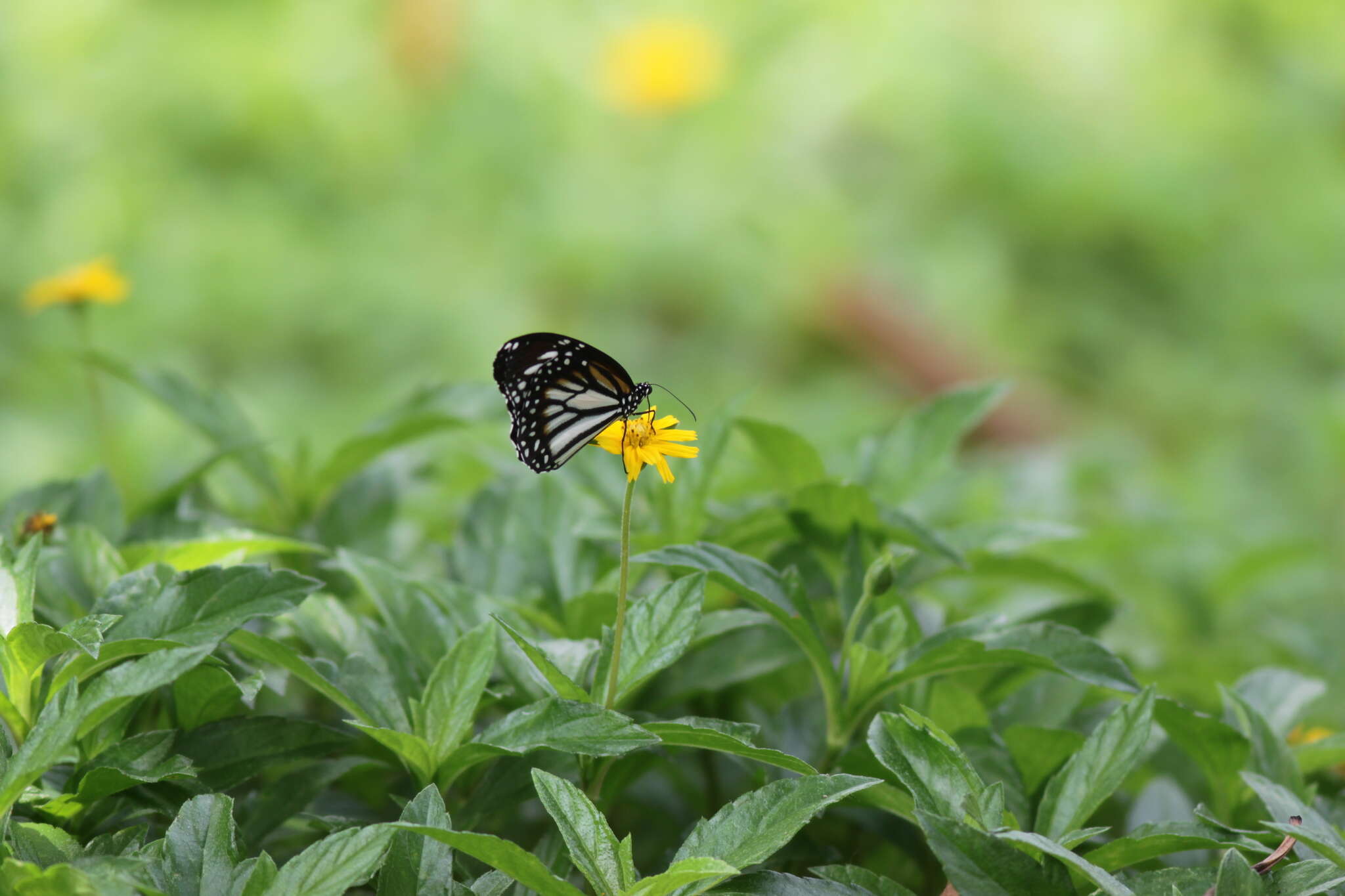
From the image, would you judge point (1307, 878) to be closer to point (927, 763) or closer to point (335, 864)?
point (927, 763)

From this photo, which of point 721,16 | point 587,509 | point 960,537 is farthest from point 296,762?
point 721,16

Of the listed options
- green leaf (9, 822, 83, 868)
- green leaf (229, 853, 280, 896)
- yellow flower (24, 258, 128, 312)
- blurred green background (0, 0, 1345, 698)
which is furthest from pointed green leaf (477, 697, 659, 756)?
blurred green background (0, 0, 1345, 698)

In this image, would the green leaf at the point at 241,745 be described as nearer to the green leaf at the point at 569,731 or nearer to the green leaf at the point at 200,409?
the green leaf at the point at 569,731

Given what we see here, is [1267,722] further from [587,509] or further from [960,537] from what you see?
[587,509]

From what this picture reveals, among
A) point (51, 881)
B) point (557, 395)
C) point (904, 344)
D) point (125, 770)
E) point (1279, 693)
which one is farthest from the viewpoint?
point (904, 344)

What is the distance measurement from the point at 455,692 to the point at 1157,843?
419 millimetres

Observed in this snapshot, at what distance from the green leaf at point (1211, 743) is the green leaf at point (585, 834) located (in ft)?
1.22

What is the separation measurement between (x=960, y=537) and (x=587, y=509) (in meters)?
0.34

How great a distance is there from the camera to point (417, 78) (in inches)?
158

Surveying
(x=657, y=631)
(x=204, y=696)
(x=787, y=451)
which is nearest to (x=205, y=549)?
(x=204, y=696)

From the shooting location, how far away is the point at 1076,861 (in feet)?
2.02

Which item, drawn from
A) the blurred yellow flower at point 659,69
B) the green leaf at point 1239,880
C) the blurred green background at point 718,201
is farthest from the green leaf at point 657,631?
the blurred yellow flower at point 659,69

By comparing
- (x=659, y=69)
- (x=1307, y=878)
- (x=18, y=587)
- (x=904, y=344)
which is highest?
(x=659, y=69)

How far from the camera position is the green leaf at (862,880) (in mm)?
678
